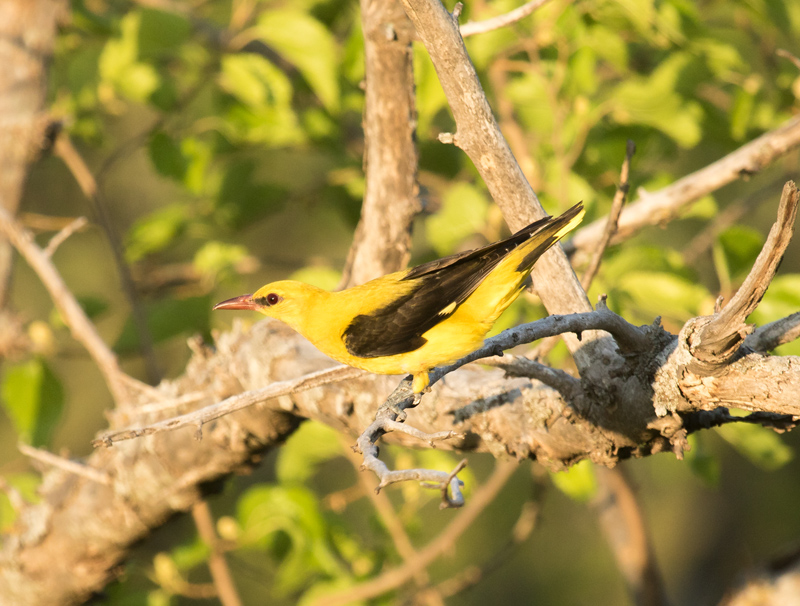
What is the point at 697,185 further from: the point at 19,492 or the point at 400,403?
the point at 19,492

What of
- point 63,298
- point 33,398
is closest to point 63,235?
point 63,298

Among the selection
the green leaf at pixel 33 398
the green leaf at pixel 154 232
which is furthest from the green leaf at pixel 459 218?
the green leaf at pixel 33 398

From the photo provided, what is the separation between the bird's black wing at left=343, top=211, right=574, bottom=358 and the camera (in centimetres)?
270

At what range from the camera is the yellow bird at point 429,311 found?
2605 millimetres

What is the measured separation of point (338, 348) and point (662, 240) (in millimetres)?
7859

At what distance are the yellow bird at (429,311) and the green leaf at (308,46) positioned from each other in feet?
5.32

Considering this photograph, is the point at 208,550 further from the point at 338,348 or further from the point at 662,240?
the point at 662,240

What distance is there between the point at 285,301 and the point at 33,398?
6.09 feet

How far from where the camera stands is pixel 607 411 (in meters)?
2.32

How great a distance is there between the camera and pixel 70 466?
3451 mm

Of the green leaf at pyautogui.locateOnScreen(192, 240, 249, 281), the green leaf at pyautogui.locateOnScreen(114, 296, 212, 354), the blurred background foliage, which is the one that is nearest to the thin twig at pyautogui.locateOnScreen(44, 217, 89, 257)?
the blurred background foliage

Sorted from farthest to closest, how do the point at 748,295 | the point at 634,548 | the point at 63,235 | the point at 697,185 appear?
the point at 634,548, the point at 63,235, the point at 697,185, the point at 748,295

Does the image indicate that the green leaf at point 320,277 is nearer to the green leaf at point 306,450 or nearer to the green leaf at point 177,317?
the green leaf at point 177,317

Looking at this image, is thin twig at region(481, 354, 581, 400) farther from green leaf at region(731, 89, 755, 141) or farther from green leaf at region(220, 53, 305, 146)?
green leaf at region(220, 53, 305, 146)
